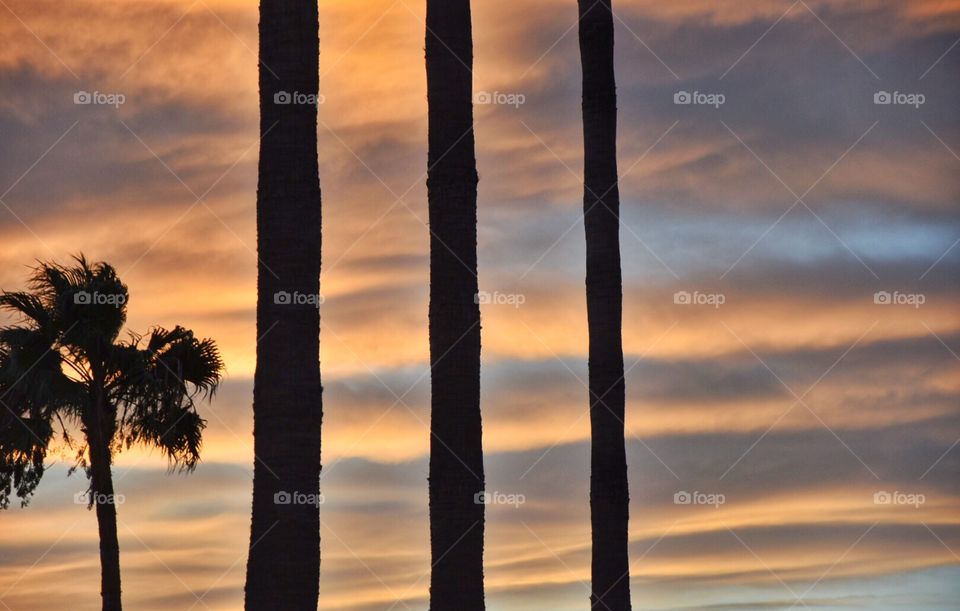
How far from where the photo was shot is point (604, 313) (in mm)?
21547

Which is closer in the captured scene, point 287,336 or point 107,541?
point 287,336

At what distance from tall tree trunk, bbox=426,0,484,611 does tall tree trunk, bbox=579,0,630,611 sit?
3.27 m

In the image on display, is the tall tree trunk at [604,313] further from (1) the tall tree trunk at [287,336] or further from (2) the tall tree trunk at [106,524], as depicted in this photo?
(2) the tall tree trunk at [106,524]

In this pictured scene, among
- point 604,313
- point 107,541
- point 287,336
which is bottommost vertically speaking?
point 287,336

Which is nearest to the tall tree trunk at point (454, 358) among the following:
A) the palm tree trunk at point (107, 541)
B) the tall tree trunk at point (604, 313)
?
the tall tree trunk at point (604, 313)

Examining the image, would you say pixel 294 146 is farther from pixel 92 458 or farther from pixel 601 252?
pixel 92 458

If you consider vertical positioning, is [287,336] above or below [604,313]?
below

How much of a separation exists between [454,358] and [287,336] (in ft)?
12.7

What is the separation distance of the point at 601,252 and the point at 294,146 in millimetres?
7463

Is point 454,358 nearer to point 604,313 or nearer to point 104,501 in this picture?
point 604,313

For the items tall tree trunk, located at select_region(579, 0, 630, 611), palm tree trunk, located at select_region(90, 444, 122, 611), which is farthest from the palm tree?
tall tree trunk, located at select_region(579, 0, 630, 611)

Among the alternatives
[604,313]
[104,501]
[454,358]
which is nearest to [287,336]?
[454,358]

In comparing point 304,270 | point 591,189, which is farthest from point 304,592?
point 591,189

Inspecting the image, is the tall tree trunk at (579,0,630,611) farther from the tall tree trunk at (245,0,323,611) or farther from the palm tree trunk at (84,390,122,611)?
the palm tree trunk at (84,390,122,611)
